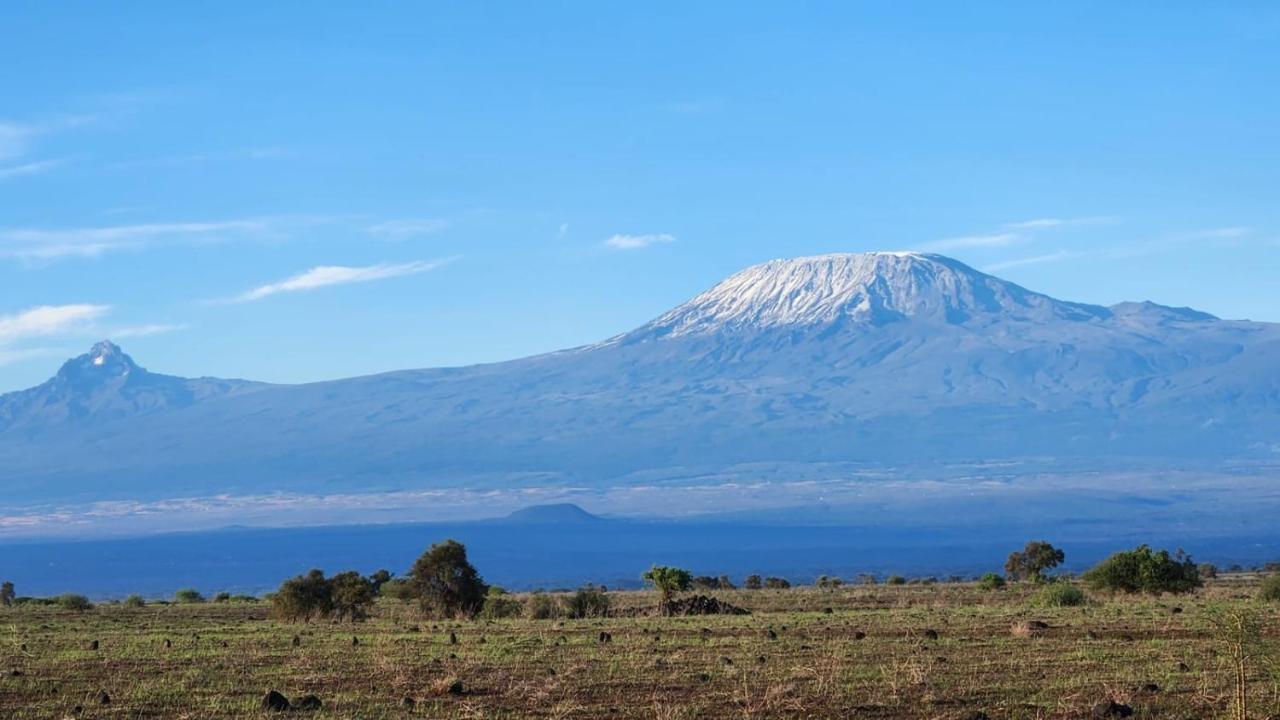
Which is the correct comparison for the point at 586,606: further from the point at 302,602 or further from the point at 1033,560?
the point at 1033,560

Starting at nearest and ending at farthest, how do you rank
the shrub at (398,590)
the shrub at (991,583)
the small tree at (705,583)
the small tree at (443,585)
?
the small tree at (443,585) < the shrub at (398,590) < the shrub at (991,583) < the small tree at (705,583)

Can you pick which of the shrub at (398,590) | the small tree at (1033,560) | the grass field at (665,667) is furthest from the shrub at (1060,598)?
the small tree at (1033,560)

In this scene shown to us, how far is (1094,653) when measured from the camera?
2266 centimetres

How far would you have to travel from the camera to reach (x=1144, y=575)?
38281 millimetres

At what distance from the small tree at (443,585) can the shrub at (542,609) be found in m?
1.27

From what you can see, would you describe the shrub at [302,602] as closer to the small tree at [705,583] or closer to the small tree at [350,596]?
the small tree at [350,596]

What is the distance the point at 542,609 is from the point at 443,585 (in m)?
2.49

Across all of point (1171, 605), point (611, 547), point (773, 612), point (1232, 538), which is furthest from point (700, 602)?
point (611, 547)

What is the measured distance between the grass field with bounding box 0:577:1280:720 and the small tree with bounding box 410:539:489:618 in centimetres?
369

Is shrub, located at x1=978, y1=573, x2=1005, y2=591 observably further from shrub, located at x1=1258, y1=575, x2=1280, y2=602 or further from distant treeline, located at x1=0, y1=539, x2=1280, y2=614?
shrub, located at x1=1258, y1=575, x2=1280, y2=602

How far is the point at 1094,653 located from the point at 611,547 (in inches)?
6395

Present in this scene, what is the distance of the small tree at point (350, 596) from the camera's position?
1426 inches

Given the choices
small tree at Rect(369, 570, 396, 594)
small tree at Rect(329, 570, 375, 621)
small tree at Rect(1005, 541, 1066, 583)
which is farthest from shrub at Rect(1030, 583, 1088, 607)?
small tree at Rect(1005, 541, 1066, 583)

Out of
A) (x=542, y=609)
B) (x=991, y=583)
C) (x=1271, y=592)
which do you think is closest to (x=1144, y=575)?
(x=1271, y=592)
